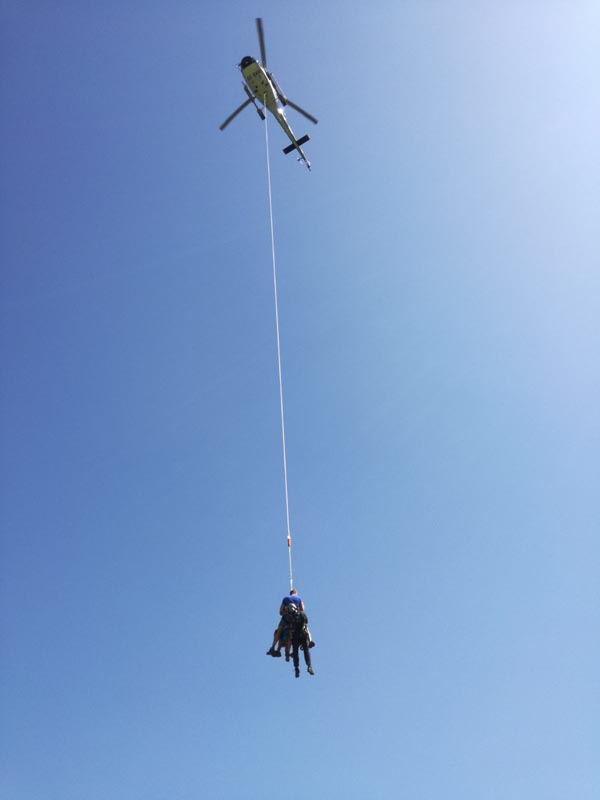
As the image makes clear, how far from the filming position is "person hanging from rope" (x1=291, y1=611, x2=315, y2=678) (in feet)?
38.5

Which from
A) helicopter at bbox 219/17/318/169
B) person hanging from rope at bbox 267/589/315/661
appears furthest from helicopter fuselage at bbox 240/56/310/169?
person hanging from rope at bbox 267/589/315/661

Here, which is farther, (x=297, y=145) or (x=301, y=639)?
(x=297, y=145)

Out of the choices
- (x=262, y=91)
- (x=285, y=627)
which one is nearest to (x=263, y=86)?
(x=262, y=91)

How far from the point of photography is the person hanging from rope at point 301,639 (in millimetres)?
11727

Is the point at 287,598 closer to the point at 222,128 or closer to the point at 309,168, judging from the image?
the point at 309,168

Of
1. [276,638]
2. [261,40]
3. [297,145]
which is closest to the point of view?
[276,638]

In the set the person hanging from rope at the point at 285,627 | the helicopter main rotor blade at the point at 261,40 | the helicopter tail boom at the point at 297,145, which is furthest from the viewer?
the helicopter tail boom at the point at 297,145

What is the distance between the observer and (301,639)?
38.9 feet

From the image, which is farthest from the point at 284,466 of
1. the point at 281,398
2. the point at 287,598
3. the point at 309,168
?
the point at 309,168

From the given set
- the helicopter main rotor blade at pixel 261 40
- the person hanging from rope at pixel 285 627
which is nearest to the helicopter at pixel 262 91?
the helicopter main rotor blade at pixel 261 40

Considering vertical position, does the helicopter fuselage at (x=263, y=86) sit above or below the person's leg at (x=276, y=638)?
above

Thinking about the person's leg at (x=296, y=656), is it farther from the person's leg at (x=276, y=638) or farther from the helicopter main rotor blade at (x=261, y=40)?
the helicopter main rotor blade at (x=261, y=40)

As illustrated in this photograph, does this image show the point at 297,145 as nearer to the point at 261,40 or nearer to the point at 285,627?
the point at 261,40

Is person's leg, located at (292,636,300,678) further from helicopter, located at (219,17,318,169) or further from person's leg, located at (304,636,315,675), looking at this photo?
helicopter, located at (219,17,318,169)
